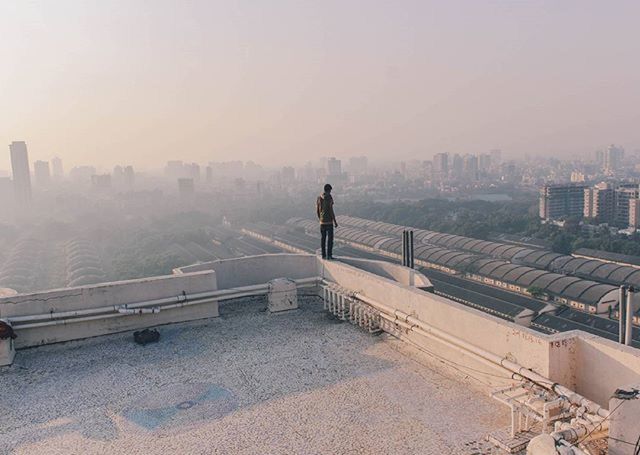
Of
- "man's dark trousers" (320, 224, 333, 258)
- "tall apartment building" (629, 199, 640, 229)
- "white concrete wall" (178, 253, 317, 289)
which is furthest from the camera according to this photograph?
"tall apartment building" (629, 199, 640, 229)

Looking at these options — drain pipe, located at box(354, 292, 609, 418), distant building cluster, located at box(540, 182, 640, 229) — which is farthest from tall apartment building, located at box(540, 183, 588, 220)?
drain pipe, located at box(354, 292, 609, 418)

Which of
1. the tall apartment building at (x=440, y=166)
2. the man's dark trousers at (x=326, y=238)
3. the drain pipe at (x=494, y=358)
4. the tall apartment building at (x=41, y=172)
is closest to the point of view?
the drain pipe at (x=494, y=358)

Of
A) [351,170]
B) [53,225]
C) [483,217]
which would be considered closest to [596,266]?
[483,217]

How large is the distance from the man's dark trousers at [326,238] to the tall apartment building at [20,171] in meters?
81.8

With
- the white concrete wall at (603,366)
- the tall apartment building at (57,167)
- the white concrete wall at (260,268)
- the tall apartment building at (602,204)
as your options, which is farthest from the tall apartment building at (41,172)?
the white concrete wall at (603,366)

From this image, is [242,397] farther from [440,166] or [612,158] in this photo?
[612,158]

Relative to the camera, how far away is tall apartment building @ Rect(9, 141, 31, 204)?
75.4m

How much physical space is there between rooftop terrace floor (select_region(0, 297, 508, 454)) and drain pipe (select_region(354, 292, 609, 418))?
24 centimetres

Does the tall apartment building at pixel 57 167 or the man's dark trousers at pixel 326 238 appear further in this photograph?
the tall apartment building at pixel 57 167

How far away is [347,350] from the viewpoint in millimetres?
4488

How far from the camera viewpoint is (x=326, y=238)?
596 cm

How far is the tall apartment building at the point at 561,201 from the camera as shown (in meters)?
59.7

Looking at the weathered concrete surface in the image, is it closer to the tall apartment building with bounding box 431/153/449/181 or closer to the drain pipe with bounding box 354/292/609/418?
the drain pipe with bounding box 354/292/609/418

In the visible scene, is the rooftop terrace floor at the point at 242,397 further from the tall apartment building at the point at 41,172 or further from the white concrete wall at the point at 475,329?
the tall apartment building at the point at 41,172
